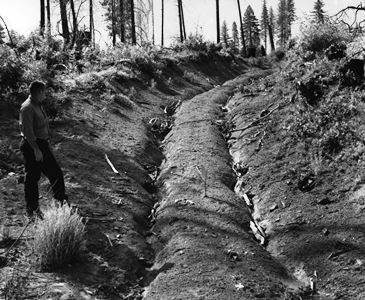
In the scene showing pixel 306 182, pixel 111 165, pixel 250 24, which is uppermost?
pixel 250 24

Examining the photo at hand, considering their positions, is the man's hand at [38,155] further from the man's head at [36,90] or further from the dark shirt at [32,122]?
the man's head at [36,90]

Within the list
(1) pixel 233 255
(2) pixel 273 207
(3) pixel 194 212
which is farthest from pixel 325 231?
(3) pixel 194 212

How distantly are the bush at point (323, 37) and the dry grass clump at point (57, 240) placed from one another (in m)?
10.4

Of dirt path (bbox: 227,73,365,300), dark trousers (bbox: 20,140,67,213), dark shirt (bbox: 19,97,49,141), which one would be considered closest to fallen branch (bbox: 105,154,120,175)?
dark trousers (bbox: 20,140,67,213)

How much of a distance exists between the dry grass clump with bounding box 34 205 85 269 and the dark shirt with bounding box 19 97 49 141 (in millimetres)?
1469

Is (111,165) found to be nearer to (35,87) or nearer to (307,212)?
(35,87)

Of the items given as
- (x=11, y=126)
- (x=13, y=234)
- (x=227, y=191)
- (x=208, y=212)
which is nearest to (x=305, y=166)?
(x=227, y=191)

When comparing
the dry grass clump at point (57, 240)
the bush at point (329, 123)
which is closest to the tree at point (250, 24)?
the bush at point (329, 123)

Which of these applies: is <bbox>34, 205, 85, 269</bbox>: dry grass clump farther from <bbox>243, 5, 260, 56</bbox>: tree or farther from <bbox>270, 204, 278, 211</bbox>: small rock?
<bbox>243, 5, 260, 56</bbox>: tree

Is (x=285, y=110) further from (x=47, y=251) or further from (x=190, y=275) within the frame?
(x=47, y=251)

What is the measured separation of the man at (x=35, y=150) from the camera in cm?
666

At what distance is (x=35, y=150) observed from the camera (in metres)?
6.63

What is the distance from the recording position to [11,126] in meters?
10.4

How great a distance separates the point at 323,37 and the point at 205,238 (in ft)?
30.9
